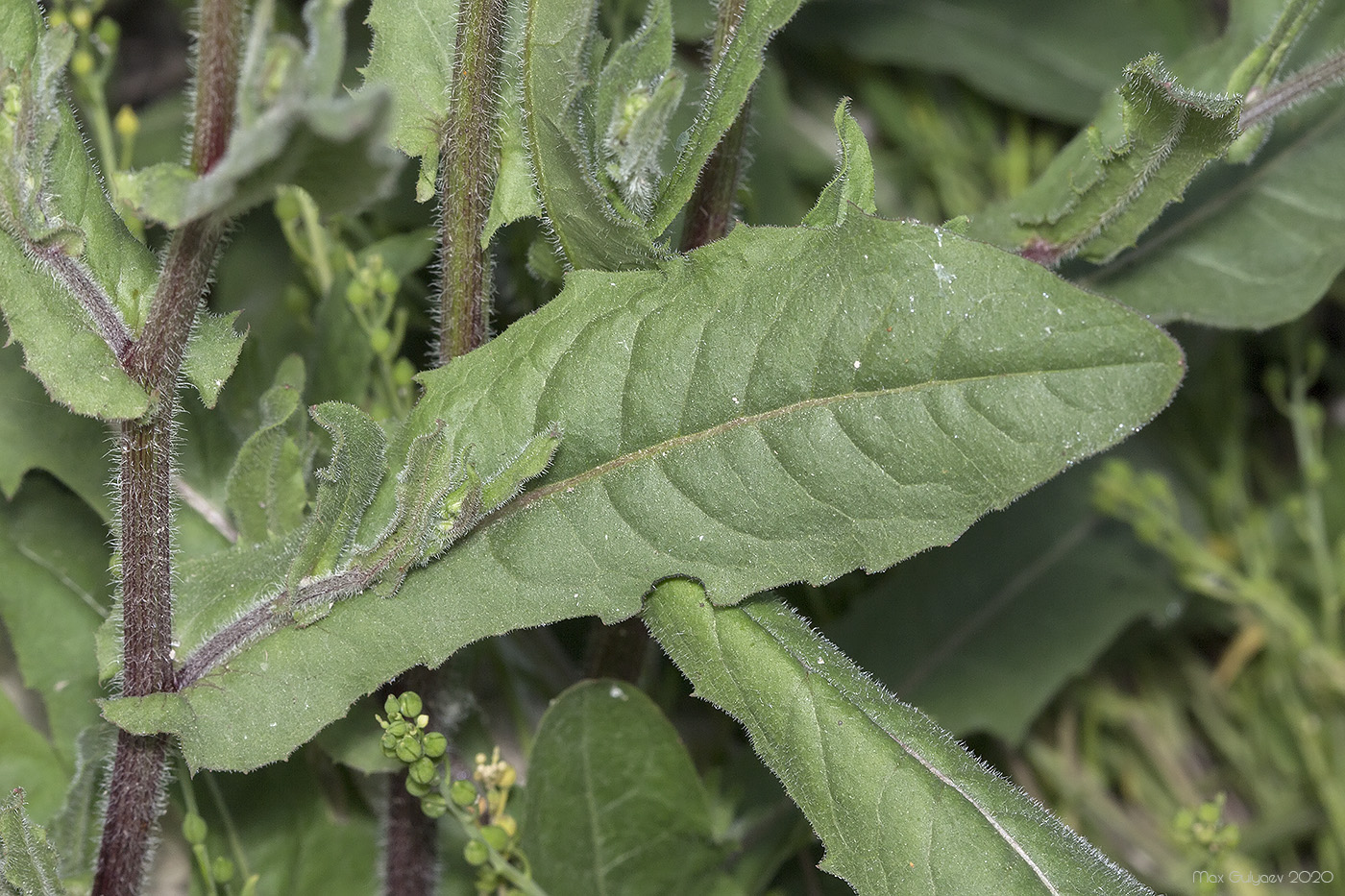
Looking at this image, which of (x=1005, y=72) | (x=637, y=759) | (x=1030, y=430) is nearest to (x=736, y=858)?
(x=637, y=759)

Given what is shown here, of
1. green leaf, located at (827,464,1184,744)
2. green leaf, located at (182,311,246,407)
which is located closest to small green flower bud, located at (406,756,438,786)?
green leaf, located at (182,311,246,407)

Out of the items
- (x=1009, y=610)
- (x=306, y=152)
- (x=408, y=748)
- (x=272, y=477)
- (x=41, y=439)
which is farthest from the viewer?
(x=1009, y=610)

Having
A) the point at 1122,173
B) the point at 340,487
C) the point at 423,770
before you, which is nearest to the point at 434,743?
the point at 423,770

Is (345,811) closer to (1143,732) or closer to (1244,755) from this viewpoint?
(1143,732)

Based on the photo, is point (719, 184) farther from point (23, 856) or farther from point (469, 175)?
point (23, 856)

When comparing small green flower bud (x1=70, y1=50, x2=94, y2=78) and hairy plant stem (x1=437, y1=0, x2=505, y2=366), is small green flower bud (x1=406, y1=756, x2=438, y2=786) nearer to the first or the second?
hairy plant stem (x1=437, y1=0, x2=505, y2=366)
